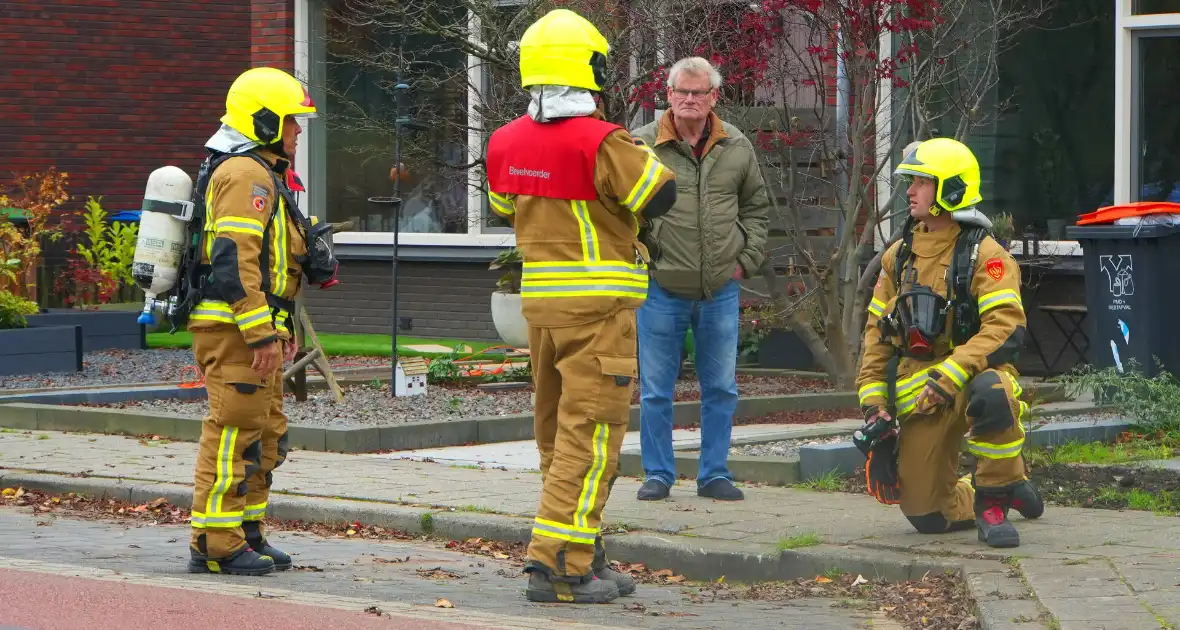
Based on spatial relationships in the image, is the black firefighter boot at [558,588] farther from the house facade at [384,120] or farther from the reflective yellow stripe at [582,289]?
the house facade at [384,120]

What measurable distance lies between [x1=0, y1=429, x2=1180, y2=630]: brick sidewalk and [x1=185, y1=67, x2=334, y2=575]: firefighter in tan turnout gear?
1.48 metres

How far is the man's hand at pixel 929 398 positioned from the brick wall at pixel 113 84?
676 inches

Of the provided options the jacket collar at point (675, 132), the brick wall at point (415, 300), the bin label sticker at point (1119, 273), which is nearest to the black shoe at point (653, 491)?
the jacket collar at point (675, 132)

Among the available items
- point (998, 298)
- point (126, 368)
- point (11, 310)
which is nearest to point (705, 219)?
point (998, 298)

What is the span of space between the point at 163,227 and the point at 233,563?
1346 mm

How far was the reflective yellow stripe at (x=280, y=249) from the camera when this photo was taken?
22.8 ft

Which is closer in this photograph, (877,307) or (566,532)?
(566,532)

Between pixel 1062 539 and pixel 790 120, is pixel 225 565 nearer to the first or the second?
pixel 1062 539

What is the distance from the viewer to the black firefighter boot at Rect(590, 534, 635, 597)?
21.4ft

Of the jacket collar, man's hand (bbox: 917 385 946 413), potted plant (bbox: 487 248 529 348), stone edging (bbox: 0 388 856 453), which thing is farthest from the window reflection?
man's hand (bbox: 917 385 946 413)

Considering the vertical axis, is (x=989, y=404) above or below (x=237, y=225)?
below

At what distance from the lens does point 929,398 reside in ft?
22.5

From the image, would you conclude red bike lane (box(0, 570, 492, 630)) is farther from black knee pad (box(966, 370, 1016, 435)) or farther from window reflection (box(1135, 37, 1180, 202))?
window reflection (box(1135, 37, 1180, 202))

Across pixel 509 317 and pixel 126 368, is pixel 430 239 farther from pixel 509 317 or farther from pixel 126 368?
pixel 126 368
